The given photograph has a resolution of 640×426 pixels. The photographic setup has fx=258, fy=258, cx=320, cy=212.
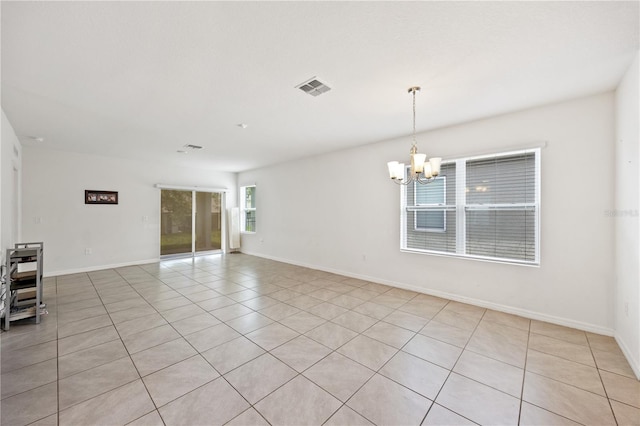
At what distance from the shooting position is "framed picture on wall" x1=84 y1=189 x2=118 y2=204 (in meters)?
5.80

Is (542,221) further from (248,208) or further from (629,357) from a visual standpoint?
(248,208)

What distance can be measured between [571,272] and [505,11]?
298cm

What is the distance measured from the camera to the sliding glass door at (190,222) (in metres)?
7.21

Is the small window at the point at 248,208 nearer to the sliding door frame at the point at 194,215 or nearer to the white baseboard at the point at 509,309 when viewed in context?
the sliding door frame at the point at 194,215

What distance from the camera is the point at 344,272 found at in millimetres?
5414

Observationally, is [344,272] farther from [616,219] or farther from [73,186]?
[73,186]

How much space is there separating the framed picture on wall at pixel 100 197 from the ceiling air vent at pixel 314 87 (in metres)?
5.91

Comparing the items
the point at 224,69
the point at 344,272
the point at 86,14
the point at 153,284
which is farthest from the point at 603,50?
the point at 153,284

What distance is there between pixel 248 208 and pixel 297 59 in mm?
6670

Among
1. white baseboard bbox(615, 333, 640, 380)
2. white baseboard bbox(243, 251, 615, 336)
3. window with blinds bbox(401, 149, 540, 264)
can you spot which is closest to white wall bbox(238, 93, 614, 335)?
white baseboard bbox(243, 251, 615, 336)

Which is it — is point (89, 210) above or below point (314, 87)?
below

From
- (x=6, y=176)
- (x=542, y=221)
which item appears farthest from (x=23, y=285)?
(x=542, y=221)

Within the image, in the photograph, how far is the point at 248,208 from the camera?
8.41 meters

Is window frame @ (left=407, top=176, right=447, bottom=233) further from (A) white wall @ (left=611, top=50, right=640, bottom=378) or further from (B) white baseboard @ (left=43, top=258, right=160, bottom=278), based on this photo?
(B) white baseboard @ (left=43, top=258, right=160, bottom=278)
